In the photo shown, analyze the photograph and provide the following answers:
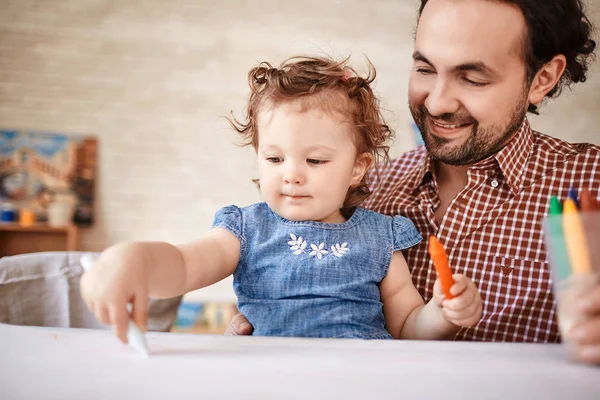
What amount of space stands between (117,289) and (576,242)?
475 mm

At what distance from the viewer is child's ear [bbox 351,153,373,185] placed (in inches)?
43.5

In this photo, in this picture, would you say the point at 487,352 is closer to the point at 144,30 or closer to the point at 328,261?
the point at 328,261

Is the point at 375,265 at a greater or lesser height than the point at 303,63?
lesser

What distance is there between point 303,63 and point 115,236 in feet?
12.0

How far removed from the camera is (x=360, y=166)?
112 centimetres

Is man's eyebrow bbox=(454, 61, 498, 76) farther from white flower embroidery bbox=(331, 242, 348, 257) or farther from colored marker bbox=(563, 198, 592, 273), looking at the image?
colored marker bbox=(563, 198, 592, 273)

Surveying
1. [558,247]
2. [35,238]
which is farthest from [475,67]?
[35,238]

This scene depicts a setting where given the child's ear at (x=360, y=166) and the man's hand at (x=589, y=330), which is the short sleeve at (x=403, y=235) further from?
the man's hand at (x=589, y=330)

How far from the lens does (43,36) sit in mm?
4414

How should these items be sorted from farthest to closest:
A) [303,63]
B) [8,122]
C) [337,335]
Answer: [8,122]
[303,63]
[337,335]

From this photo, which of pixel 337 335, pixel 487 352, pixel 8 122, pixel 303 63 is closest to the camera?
pixel 487 352

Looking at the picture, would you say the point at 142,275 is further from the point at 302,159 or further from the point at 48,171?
the point at 48,171

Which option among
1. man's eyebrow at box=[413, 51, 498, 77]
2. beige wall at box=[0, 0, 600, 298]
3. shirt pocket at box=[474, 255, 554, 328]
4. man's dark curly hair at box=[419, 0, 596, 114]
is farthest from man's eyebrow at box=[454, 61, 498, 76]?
beige wall at box=[0, 0, 600, 298]

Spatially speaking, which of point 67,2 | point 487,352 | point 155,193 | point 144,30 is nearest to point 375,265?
point 487,352
